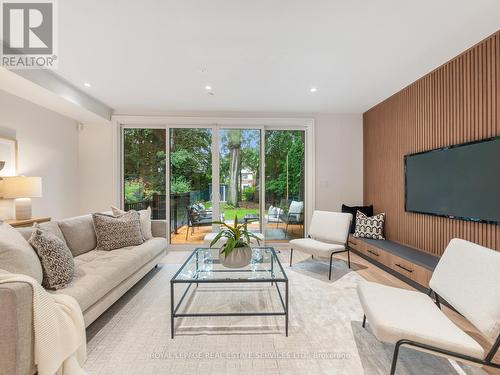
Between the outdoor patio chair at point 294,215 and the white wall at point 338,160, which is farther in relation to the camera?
the outdoor patio chair at point 294,215

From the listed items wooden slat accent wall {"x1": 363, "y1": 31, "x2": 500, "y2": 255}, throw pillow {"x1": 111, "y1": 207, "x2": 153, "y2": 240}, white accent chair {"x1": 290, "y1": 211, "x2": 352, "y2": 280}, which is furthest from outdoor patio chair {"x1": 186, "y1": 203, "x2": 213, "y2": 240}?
wooden slat accent wall {"x1": 363, "y1": 31, "x2": 500, "y2": 255}

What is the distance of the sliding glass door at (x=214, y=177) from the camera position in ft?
15.7

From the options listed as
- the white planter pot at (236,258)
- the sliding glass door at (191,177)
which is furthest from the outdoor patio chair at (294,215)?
the white planter pot at (236,258)

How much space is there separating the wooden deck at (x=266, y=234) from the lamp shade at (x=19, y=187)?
2.28 metres

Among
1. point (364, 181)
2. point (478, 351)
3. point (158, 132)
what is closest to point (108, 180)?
point (158, 132)

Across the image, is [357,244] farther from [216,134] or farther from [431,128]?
[216,134]

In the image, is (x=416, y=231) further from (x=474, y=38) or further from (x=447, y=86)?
(x=474, y=38)

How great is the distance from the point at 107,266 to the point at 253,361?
1507 mm

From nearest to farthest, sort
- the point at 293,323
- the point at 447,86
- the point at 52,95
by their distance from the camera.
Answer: the point at 293,323 < the point at 447,86 < the point at 52,95

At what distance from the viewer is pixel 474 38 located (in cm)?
241

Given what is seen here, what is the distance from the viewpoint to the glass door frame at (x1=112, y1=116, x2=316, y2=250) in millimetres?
4660

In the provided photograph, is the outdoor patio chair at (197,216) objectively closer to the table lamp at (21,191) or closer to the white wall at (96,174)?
the white wall at (96,174)

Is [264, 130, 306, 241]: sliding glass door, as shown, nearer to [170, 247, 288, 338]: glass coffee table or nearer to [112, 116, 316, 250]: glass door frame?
[112, 116, 316, 250]: glass door frame

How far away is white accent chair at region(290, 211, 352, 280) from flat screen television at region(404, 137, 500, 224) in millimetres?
929
